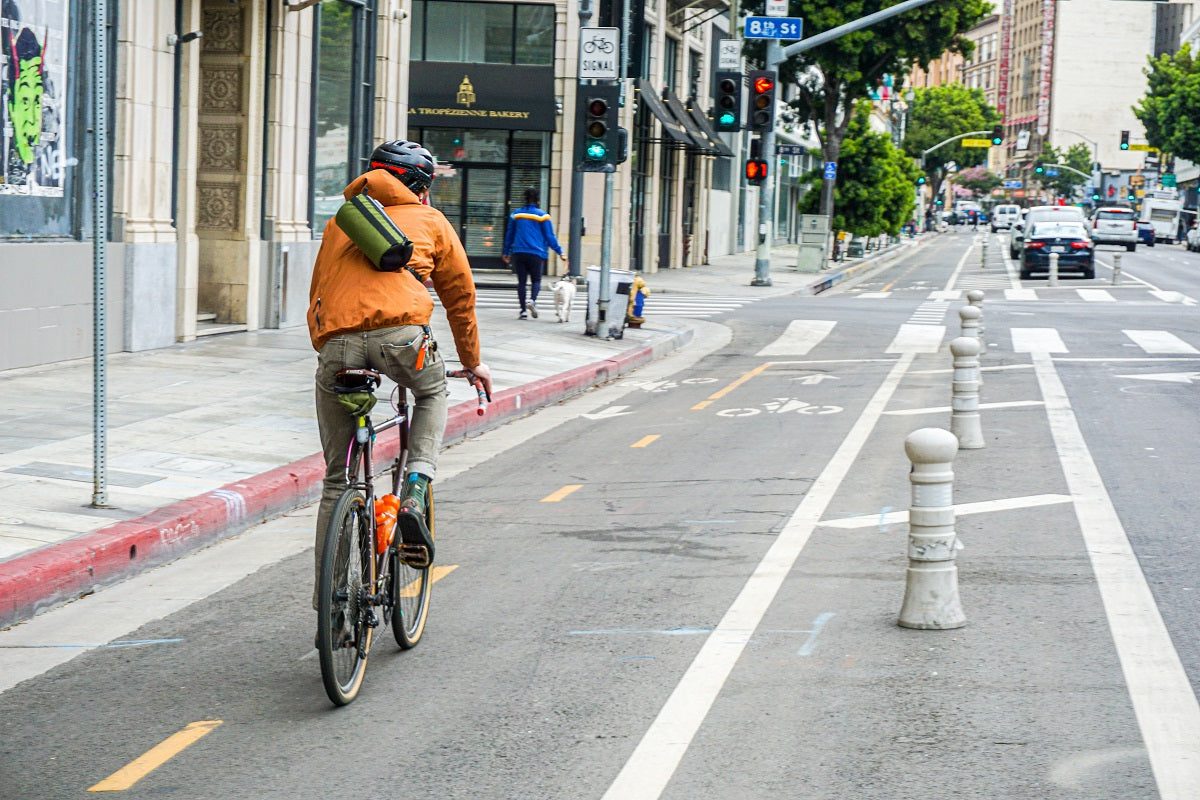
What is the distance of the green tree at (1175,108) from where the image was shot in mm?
95375

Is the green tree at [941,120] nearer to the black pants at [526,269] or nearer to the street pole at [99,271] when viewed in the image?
the black pants at [526,269]

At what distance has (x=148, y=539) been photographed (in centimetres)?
777

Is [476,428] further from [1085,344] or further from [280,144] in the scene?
[1085,344]

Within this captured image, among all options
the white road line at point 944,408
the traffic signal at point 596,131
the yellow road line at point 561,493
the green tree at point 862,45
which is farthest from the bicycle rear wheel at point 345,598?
the green tree at point 862,45

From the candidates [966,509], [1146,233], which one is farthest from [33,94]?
[1146,233]

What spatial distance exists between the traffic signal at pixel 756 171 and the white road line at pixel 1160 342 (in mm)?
12050

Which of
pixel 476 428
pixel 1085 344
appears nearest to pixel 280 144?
pixel 476 428

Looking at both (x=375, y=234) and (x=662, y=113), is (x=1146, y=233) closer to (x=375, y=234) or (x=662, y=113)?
(x=662, y=113)

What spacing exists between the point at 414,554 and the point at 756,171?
93.9 ft

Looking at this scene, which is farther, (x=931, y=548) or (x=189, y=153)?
(x=189, y=153)

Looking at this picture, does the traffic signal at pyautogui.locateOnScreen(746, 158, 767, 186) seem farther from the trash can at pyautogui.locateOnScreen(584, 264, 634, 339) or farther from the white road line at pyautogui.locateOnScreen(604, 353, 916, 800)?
the white road line at pyautogui.locateOnScreen(604, 353, 916, 800)

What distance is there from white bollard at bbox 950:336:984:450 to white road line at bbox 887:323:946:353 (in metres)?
8.62

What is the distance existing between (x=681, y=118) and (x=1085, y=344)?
890 inches

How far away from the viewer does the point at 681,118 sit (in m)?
41.9
